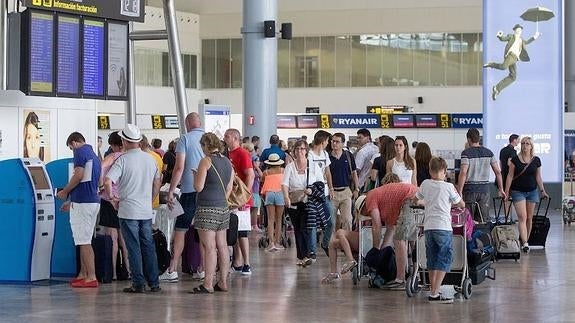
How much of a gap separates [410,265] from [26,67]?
17.9 ft

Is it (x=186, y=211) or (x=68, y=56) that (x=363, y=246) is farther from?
(x=68, y=56)

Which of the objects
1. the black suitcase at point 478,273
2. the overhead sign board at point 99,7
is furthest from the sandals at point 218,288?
the overhead sign board at point 99,7

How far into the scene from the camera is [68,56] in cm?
1580

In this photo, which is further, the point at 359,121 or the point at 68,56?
the point at 359,121

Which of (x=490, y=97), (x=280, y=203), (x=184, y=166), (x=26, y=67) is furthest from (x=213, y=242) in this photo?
(x=490, y=97)

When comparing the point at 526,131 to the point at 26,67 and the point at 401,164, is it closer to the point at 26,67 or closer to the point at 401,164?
the point at 401,164

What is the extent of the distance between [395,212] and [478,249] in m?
0.97

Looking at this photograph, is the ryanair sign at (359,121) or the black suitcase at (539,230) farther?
the ryanair sign at (359,121)

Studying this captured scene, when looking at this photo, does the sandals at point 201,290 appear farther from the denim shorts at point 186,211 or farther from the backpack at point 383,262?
the backpack at point 383,262

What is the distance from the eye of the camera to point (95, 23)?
52.6ft

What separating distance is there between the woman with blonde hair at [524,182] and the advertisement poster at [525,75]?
7830 mm

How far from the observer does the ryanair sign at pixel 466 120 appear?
38.8 metres

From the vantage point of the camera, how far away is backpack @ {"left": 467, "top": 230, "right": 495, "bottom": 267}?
12.8m

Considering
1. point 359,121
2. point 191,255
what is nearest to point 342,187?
point 191,255
